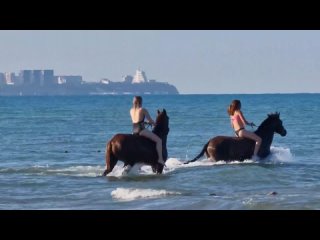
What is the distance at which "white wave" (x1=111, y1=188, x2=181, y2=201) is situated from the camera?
12.2 meters

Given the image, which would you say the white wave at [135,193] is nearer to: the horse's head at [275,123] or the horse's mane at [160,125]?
the horse's mane at [160,125]

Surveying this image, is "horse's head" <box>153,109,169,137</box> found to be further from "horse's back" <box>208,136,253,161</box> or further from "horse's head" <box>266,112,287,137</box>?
"horse's head" <box>266,112,287,137</box>

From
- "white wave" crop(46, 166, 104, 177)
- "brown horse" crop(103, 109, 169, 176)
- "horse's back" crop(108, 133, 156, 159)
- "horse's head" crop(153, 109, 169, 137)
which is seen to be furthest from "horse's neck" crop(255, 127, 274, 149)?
"white wave" crop(46, 166, 104, 177)

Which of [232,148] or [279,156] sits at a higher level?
[232,148]

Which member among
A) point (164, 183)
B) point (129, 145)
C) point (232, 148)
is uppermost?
point (129, 145)

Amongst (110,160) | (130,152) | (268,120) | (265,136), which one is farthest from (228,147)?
(110,160)

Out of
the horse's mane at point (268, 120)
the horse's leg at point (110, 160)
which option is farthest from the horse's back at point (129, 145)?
the horse's mane at point (268, 120)

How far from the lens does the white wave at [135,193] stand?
12172 millimetres

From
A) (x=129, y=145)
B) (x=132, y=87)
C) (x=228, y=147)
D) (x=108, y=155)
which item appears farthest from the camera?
(x=132, y=87)

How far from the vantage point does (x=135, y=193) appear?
40.8 ft

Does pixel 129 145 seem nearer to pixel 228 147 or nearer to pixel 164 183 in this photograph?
pixel 164 183
